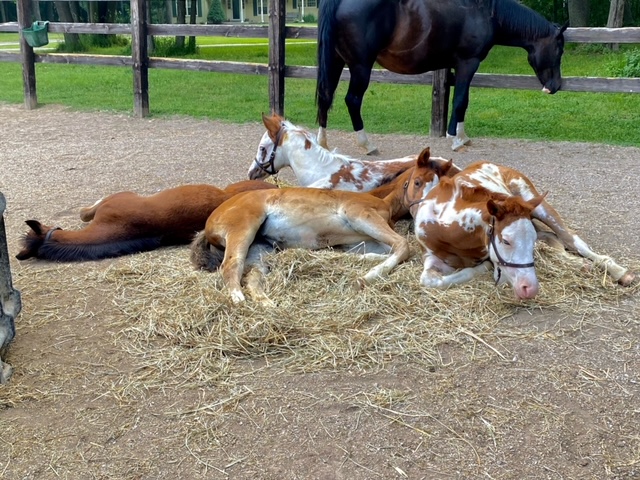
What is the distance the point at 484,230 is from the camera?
3.79 meters

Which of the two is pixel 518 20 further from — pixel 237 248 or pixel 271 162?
pixel 237 248

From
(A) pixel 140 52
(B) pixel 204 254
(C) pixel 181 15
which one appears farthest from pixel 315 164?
(C) pixel 181 15

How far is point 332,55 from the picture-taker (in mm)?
7812

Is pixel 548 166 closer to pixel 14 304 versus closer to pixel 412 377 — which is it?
pixel 412 377

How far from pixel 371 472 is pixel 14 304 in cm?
193

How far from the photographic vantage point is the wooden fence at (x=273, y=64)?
27.7 feet

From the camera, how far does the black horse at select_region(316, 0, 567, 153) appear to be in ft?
25.0

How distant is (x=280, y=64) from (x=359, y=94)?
2.23 metres

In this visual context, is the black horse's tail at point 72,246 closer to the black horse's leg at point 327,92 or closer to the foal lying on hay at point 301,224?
the foal lying on hay at point 301,224

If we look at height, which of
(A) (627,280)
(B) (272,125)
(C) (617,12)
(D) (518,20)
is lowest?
(A) (627,280)

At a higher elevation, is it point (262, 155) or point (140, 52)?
point (140, 52)

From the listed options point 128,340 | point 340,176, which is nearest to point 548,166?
point 340,176

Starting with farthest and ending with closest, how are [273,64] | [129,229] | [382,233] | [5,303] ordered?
1. [273,64]
2. [129,229]
3. [382,233]
4. [5,303]

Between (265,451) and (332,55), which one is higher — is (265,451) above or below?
below
